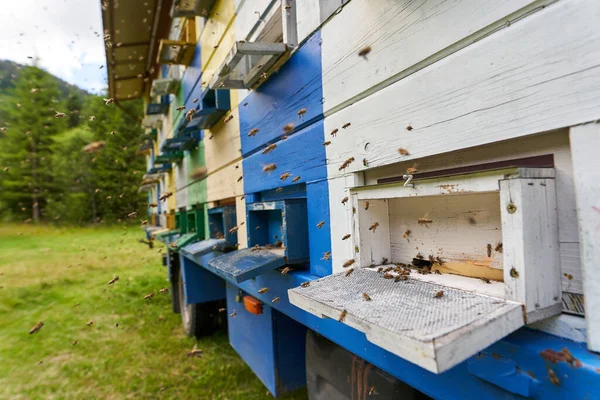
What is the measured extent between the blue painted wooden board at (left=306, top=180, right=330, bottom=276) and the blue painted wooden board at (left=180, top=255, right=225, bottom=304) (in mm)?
3670

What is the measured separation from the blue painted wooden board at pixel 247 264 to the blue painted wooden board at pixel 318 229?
200mm

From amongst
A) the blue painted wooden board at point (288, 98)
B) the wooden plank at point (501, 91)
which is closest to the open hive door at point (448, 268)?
the wooden plank at point (501, 91)

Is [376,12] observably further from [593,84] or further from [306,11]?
[593,84]

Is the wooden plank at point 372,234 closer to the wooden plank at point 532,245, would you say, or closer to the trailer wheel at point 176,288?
the wooden plank at point 532,245

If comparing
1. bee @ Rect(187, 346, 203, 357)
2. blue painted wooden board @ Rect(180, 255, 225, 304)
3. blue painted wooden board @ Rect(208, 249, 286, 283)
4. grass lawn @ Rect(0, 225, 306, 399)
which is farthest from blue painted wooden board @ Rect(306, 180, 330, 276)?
bee @ Rect(187, 346, 203, 357)

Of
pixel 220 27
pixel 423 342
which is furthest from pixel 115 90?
pixel 423 342

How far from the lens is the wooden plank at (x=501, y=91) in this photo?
2.51 feet

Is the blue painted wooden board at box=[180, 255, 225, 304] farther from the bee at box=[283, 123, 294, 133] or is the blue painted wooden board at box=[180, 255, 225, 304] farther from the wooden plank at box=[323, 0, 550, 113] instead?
the wooden plank at box=[323, 0, 550, 113]

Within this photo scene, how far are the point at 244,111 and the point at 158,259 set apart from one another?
1446cm

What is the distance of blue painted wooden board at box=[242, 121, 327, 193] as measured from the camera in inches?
72.4

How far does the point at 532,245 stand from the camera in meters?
0.83

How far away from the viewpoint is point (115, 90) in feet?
33.3

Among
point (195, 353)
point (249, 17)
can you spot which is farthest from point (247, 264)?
point (195, 353)

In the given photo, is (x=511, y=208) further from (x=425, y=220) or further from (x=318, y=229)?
(x=318, y=229)
